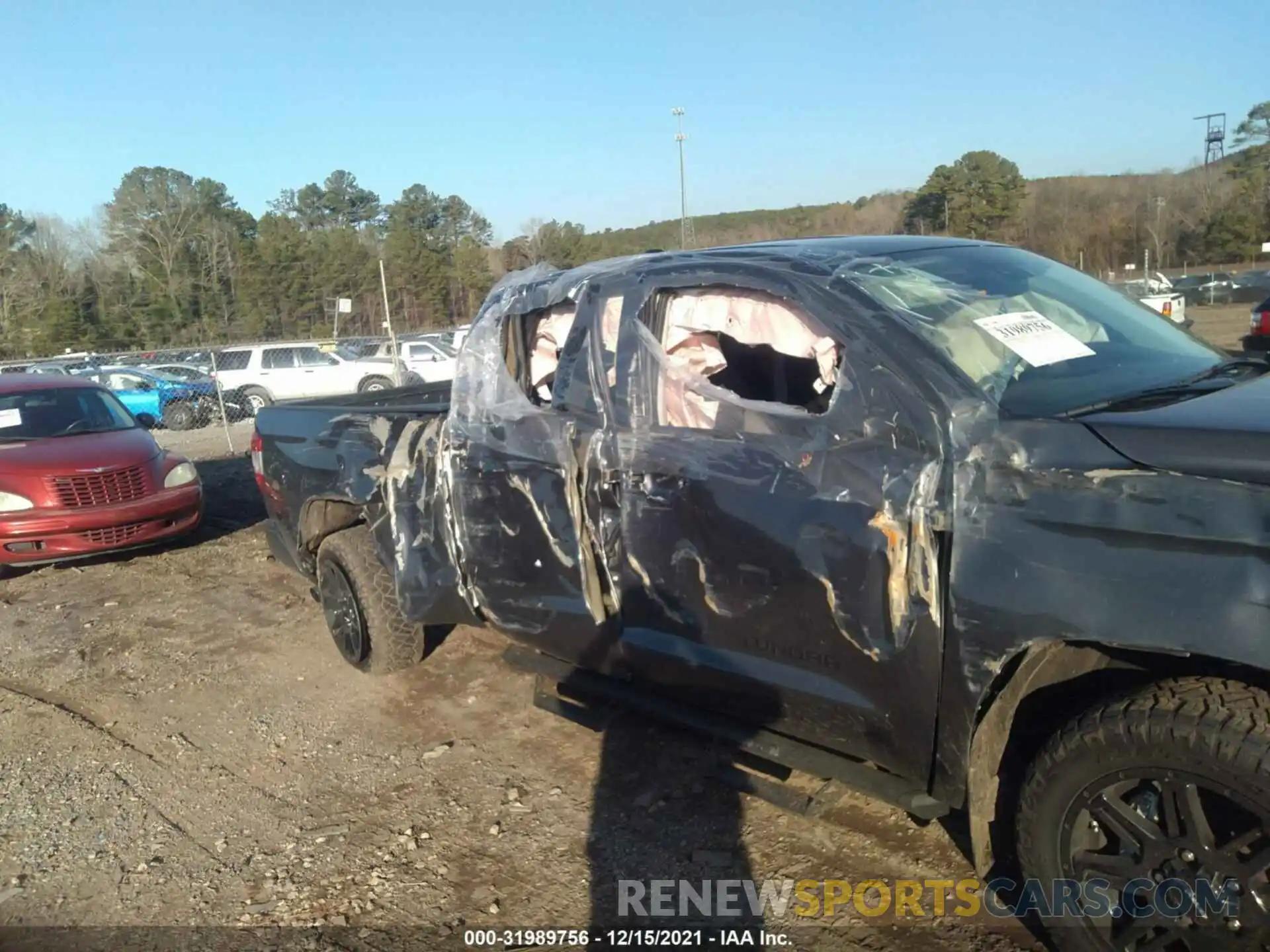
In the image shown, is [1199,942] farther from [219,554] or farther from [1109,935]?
[219,554]

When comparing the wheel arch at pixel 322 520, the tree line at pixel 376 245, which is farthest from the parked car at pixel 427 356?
the wheel arch at pixel 322 520

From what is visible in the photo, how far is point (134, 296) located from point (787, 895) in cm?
4576

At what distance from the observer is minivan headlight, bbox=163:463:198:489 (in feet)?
27.1

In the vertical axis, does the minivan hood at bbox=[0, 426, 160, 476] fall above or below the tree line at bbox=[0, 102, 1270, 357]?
below

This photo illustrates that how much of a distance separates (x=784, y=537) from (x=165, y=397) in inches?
765

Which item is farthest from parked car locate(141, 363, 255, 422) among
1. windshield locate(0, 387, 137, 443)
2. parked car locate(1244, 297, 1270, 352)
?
parked car locate(1244, 297, 1270, 352)

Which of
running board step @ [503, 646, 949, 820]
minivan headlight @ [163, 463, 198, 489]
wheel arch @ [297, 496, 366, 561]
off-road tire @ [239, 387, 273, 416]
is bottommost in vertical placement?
off-road tire @ [239, 387, 273, 416]

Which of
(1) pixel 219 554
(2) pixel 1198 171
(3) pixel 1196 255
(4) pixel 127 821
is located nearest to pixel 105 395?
(1) pixel 219 554

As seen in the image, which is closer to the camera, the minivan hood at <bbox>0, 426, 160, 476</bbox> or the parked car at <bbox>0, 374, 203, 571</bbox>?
the parked car at <bbox>0, 374, 203, 571</bbox>

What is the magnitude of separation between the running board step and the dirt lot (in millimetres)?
257

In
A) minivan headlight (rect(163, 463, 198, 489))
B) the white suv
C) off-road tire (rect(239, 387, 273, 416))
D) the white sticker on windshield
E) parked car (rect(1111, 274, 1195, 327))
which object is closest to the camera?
the white sticker on windshield

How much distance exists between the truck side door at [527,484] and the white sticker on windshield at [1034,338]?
1369mm

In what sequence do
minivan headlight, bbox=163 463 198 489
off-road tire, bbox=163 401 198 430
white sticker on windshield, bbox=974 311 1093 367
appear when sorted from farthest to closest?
off-road tire, bbox=163 401 198 430 < minivan headlight, bbox=163 463 198 489 < white sticker on windshield, bbox=974 311 1093 367

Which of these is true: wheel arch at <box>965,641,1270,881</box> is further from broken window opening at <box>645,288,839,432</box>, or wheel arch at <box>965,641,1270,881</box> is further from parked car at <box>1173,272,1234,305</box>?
parked car at <box>1173,272,1234,305</box>
